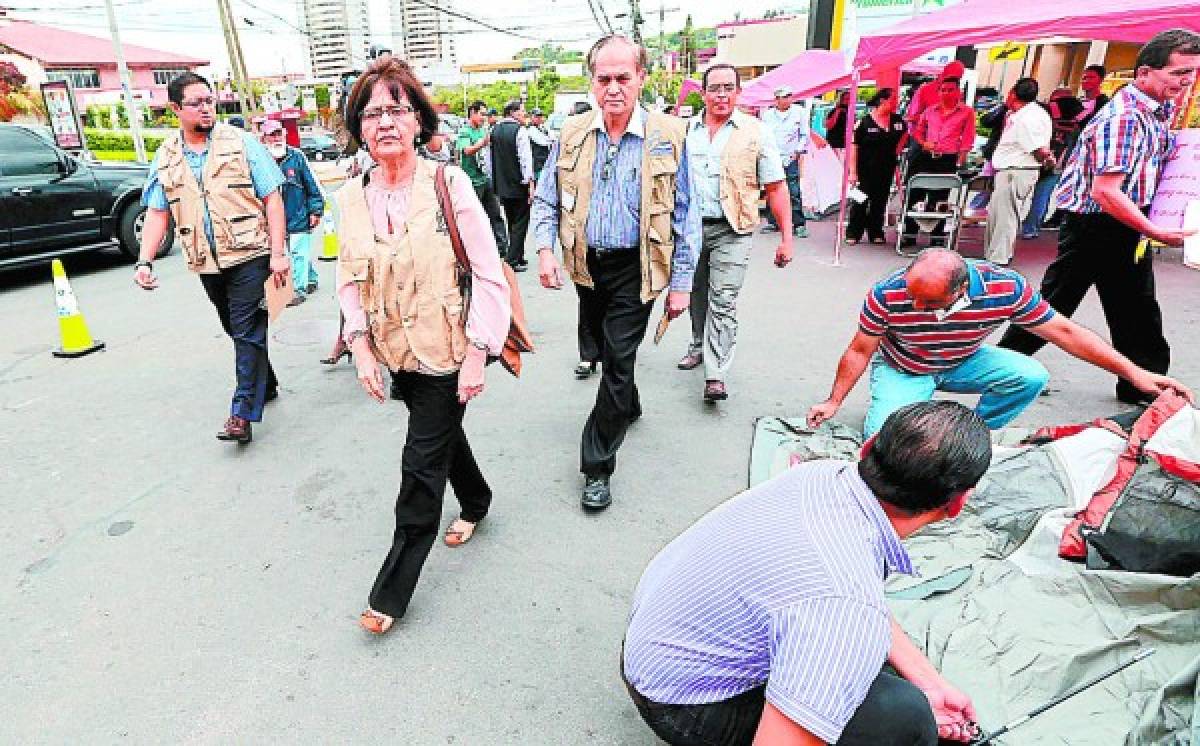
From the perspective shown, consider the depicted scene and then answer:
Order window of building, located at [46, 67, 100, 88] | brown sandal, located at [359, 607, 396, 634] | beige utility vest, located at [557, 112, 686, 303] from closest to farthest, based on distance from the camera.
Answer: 1. brown sandal, located at [359, 607, 396, 634]
2. beige utility vest, located at [557, 112, 686, 303]
3. window of building, located at [46, 67, 100, 88]

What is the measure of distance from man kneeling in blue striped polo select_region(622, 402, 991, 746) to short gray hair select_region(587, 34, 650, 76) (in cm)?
204

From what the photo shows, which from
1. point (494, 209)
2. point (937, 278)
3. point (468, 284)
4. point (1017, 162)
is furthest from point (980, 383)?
point (494, 209)

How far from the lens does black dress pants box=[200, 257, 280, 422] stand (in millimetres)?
3738

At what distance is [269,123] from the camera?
230 inches

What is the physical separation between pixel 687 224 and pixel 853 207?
628 centimetres

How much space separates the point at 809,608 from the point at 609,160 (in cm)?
227

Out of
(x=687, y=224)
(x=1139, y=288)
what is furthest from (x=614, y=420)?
(x=1139, y=288)

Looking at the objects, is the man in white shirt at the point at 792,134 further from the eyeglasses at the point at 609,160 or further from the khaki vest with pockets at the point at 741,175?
the eyeglasses at the point at 609,160

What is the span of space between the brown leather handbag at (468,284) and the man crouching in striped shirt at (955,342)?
4.17 feet

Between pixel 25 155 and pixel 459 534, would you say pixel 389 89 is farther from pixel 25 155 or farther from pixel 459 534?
pixel 25 155

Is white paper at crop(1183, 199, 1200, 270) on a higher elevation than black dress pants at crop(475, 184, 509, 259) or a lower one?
higher

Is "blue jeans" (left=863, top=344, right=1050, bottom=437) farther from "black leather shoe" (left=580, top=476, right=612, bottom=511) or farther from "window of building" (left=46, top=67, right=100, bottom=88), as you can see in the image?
"window of building" (left=46, top=67, right=100, bottom=88)

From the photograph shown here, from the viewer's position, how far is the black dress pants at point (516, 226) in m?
7.76

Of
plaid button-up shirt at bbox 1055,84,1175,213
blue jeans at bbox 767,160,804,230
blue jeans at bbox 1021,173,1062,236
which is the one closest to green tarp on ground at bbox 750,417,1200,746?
plaid button-up shirt at bbox 1055,84,1175,213
